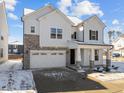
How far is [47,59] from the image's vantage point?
67.0 ft

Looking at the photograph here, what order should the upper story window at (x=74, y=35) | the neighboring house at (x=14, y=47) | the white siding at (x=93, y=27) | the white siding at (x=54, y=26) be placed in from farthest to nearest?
1. the neighboring house at (x=14, y=47)
2. the upper story window at (x=74, y=35)
3. the white siding at (x=93, y=27)
4. the white siding at (x=54, y=26)

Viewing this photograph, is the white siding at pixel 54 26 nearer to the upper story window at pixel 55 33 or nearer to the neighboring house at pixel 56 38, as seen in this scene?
the neighboring house at pixel 56 38

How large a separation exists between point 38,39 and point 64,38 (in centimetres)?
374

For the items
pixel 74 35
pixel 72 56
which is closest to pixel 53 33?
pixel 74 35

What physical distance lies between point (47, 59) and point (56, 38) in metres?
3.12

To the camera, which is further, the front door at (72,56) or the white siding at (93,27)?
the front door at (72,56)

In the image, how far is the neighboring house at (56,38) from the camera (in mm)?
19406

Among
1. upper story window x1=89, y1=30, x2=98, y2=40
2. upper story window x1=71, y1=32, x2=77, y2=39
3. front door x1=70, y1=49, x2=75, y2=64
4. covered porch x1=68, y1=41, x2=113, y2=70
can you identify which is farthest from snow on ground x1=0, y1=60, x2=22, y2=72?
upper story window x1=89, y1=30, x2=98, y2=40

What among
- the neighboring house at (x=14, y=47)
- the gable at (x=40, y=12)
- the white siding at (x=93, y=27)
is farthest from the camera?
the neighboring house at (x=14, y=47)

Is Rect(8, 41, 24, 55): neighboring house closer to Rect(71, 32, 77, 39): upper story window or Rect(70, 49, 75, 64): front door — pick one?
Rect(71, 32, 77, 39): upper story window

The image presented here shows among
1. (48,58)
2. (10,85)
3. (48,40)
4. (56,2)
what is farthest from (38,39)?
(10,85)

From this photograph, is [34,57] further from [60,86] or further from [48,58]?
[60,86]

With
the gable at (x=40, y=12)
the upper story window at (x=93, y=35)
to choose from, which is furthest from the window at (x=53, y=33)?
the upper story window at (x=93, y=35)

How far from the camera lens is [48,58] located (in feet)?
67.3
